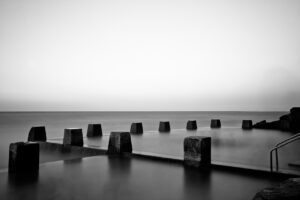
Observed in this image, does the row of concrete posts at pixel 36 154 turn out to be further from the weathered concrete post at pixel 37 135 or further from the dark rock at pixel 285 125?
the dark rock at pixel 285 125

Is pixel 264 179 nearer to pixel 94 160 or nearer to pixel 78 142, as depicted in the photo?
pixel 94 160

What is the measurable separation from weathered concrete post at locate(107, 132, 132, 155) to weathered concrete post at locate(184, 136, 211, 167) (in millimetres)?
2446

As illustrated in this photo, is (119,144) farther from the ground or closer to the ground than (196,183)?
farther from the ground

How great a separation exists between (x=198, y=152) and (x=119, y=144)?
2.95m

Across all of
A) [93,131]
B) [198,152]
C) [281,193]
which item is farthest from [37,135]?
[281,193]

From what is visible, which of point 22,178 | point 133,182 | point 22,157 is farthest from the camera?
point 22,157

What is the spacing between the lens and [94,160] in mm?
8062

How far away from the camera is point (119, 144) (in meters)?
8.54

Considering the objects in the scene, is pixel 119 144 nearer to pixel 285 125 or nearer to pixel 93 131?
pixel 93 131

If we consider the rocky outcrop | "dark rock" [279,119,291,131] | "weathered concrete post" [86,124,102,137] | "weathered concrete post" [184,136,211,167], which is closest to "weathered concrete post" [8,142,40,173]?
"weathered concrete post" [184,136,211,167]

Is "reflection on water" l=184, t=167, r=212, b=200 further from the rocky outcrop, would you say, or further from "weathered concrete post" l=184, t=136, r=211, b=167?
the rocky outcrop

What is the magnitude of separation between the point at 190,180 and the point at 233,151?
19.5ft

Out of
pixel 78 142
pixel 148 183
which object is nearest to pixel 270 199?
pixel 148 183

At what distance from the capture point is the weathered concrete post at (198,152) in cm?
670
